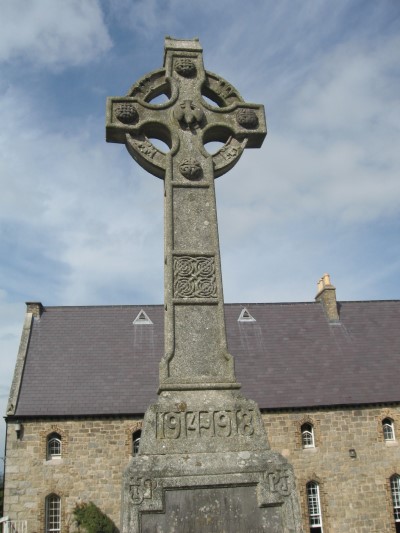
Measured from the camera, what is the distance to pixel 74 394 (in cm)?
2033

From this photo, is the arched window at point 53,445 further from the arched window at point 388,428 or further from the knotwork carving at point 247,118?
the knotwork carving at point 247,118

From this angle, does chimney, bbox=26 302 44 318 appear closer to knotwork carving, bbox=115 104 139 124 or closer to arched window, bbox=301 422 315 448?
arched window, bbox=301 422 315 448

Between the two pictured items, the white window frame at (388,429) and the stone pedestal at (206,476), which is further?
the white window frame at (388,429)

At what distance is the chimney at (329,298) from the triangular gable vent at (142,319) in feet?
29.2

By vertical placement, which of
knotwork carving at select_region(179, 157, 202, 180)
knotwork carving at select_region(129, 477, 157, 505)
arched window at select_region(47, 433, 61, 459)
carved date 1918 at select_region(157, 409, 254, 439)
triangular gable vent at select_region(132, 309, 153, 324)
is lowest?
knotwork carving at select_region(129, 477, 157, 505)

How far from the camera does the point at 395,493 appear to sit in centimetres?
2003

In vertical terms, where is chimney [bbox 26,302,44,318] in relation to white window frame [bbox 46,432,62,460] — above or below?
above

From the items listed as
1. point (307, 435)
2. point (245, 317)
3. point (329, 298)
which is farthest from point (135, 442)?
point (329, 298)

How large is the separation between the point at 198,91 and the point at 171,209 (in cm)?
172

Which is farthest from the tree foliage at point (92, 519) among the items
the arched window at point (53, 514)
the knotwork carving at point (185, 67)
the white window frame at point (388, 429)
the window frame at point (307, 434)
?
the knotwork carving at point (185, 67)

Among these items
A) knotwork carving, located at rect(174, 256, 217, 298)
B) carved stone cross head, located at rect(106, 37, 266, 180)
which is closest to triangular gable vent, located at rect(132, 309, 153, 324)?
carved stone cross head, located at rect(106, 37, 266, 180)

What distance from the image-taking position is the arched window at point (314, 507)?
1905cm

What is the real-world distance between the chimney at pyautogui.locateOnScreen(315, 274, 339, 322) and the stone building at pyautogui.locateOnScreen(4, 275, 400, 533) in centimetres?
105

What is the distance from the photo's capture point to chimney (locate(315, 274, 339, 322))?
25159 mm
